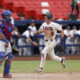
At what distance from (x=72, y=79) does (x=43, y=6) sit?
14.4 m

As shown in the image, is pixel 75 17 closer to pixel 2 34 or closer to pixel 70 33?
pixel 70 33

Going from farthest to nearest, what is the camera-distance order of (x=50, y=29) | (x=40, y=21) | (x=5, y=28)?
(x=40, y=21)
(x=50, y=29)
(x=5, y=28)

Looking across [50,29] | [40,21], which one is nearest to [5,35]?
[50,29]

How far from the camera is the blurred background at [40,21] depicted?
1894 cm

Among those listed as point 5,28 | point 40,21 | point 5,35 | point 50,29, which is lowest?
point 40,21

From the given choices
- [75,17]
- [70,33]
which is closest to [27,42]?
[70,33]

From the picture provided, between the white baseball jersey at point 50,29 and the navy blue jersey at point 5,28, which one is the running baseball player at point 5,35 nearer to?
the navy blue jersey at point 5,28

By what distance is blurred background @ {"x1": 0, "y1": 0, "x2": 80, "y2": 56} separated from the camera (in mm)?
18938

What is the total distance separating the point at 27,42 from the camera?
19016mm

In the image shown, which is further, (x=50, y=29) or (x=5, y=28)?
(x=50, y=29)

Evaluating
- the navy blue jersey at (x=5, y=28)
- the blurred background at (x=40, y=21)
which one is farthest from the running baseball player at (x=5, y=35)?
the blurred background at (x=40, y=21)

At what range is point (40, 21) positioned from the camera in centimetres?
1944

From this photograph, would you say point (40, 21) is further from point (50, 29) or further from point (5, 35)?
point (5, 35)

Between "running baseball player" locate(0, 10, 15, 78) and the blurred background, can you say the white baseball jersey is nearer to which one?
"running baseball player" locate(0, 10, 15, 78)
